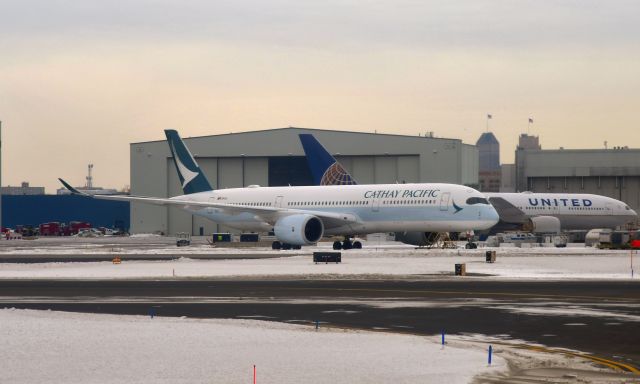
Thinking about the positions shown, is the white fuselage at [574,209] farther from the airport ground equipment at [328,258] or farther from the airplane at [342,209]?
the airport ground equipment at [328,258]

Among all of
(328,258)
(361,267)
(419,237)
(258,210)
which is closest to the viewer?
(361,267)

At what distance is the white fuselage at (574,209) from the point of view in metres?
104

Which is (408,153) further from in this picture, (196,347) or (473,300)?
(196,347)

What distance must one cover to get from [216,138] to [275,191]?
4508 centimetres

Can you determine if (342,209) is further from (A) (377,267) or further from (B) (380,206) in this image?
(A) (377,267)

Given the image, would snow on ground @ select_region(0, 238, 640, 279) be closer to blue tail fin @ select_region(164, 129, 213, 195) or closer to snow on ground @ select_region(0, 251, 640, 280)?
snow on ground @ select_region(0, 251, 640, 280)

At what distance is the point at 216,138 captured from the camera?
131 m

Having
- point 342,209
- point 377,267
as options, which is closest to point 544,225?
point 342,209

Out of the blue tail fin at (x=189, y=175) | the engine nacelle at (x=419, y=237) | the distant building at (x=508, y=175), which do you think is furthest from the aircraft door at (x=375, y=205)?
the distant building at (x=508, y=175)

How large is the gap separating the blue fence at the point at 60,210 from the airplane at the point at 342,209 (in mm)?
88750

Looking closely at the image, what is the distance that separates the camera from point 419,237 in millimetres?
80688

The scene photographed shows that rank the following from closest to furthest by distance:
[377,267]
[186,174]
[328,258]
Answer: [377,267] < [328,258] < [186,174]

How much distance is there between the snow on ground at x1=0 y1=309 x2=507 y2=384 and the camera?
19.8m

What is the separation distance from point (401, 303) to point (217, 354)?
1329 cm
